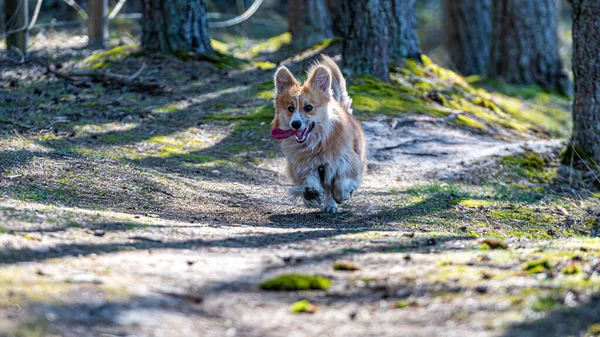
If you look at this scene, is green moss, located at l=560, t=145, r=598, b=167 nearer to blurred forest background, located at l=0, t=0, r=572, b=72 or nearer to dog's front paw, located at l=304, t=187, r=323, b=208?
dog's front paw, located at l=304, t=187, r=323, b=208

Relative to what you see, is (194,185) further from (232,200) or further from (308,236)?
(308,236)

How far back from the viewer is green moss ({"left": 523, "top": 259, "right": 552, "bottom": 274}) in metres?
4.09

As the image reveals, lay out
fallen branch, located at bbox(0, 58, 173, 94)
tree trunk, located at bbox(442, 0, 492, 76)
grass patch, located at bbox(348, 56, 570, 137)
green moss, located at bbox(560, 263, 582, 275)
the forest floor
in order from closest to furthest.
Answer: the forest floor
green moss, located at bbox(560, 263, 582, 275)
fallen branch, located at bbox(0, 58, 173, 94)
grass patch, located at bbox(348, 56, 570, 137)
tree trunk, located at bbox(442, 0, 492, 76)

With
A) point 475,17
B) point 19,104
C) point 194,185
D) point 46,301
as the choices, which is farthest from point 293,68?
point 46,301

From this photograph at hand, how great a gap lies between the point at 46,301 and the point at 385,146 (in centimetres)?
738

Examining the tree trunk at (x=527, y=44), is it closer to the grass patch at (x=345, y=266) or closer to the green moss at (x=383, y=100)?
the green moss at (x=383, y=100)

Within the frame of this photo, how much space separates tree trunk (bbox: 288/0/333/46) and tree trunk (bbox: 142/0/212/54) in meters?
3.95

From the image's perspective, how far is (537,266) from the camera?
4152 millimetres

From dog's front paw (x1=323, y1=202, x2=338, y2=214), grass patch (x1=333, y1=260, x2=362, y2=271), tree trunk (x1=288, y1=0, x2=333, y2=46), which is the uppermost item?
tree trunk (x1=288, y1=0, x2=333, y2=46)

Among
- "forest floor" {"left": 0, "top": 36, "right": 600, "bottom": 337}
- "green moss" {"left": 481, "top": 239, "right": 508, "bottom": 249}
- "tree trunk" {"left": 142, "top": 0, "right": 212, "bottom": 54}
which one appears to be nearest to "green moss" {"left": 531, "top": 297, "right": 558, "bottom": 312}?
"forest floor" {"left": 0, "top": 36, "right": 600, "bottom": 337}

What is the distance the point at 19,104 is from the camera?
33.6ft

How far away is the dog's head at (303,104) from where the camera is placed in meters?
7.29

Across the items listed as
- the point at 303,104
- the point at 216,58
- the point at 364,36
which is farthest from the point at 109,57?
the point at 303,104

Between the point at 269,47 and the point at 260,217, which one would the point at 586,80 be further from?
the point at 269,47
